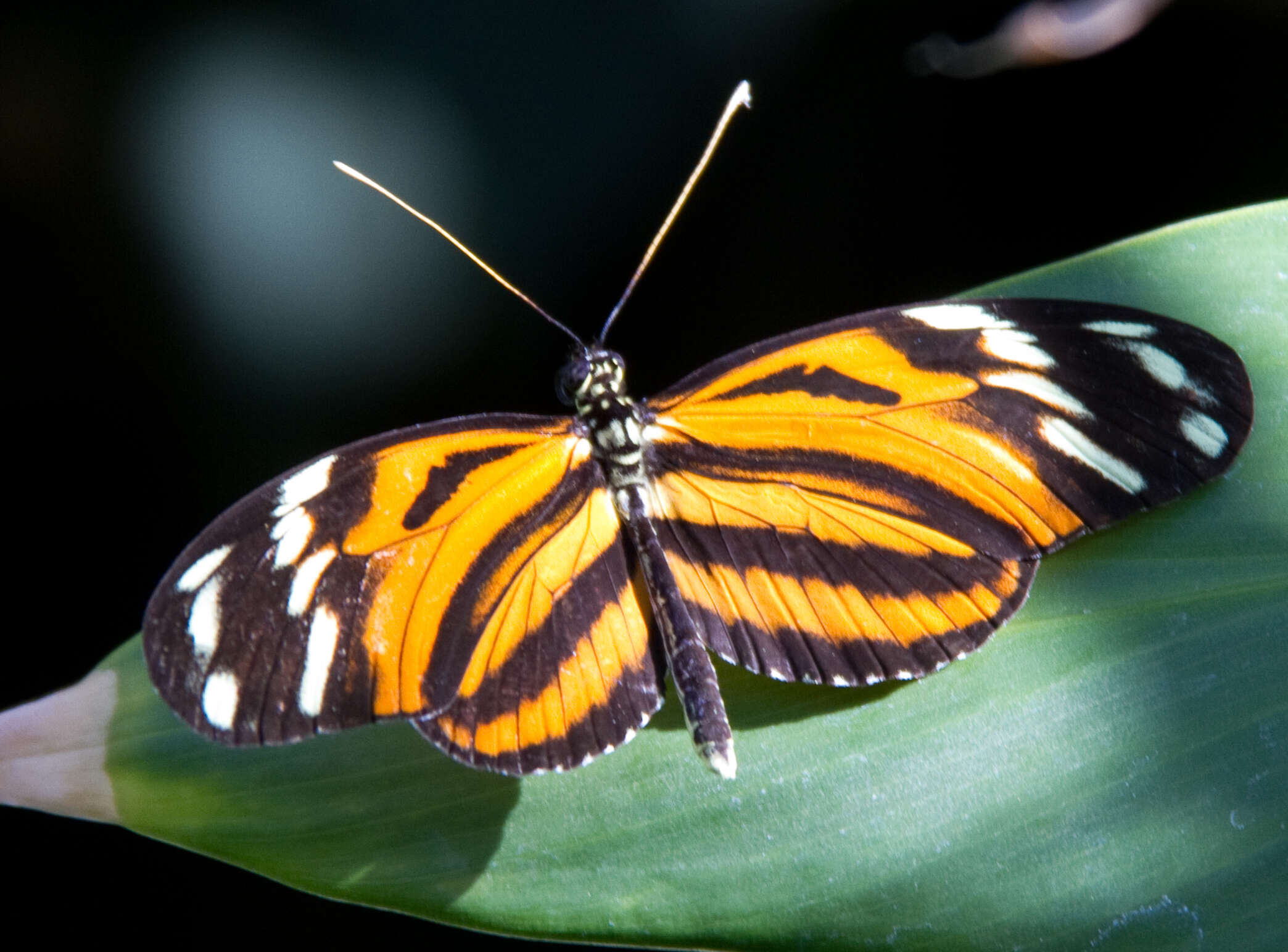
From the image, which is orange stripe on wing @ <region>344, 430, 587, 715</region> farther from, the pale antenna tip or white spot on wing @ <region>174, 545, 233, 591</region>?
the pale antenna tip

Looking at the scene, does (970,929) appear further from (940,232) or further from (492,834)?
(940,232)

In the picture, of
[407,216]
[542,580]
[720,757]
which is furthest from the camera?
[407,216]

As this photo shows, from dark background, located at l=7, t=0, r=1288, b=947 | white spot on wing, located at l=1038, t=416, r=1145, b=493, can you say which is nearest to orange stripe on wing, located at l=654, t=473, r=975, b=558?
white spot on wing, located at l=1038, t=416, r=1145, b=493

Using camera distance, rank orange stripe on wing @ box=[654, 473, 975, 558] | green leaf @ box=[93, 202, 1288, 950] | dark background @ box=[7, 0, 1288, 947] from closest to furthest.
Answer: green leaf @ box=[93, 202, 1288, 950], orange stripe on wing @ box=[654, 473, 975, 558], dark background @ box=[7, 0, 1288, 947]

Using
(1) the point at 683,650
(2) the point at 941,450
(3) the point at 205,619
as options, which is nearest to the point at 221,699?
(3) the point at 205,619

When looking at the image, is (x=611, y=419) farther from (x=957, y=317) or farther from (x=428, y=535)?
(x=957, y=317)

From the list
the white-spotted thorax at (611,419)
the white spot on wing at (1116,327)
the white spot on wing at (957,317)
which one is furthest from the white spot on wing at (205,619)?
the white spot on wing at (1116,327)

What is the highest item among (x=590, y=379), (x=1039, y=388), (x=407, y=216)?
(x=407, y=216)

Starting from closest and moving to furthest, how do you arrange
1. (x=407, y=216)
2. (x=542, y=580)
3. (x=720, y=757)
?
(x=720, y=757) < (x=542, y=580) < (x=407, y=216)
